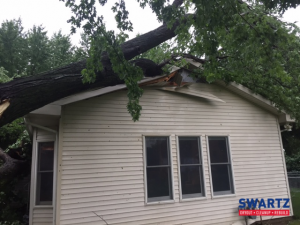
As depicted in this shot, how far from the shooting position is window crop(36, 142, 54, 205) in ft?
22.4

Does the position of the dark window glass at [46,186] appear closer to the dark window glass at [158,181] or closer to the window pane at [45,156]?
the window pane at [45,156]

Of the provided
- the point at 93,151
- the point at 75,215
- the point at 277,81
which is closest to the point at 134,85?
the point at 93,151

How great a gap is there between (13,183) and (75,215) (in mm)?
5137

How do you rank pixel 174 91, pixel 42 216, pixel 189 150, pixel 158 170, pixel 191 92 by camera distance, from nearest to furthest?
pixel 158 170 → pixel 42 216 → pixel 189 150 → pixel 174 91 → pixel 191 92

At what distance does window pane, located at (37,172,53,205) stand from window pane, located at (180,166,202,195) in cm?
354

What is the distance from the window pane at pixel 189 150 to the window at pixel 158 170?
0.43m

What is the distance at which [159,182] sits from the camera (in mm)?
6430

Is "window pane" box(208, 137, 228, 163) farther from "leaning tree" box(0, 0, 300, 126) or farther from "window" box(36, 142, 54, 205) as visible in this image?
"window" box(36, 142, 54, 205)

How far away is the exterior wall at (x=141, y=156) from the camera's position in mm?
5660

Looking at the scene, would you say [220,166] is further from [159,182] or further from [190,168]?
[159,182]

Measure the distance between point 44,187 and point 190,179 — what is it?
3.96 meters

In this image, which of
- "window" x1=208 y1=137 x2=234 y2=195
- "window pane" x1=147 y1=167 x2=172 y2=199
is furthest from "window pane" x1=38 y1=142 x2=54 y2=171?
"window" x1=208 y1=137 x2=234 y2=195

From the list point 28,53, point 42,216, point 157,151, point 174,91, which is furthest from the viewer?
point 28,53
